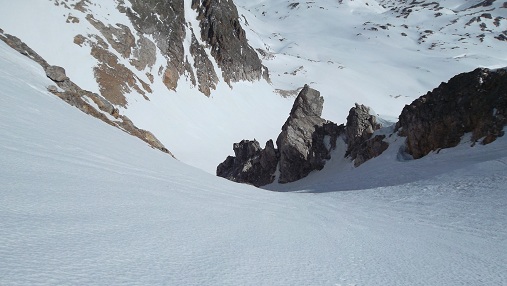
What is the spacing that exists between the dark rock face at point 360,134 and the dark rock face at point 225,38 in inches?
930

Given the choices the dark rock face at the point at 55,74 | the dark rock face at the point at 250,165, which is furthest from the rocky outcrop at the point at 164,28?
the dark rock face at the point at 55,74

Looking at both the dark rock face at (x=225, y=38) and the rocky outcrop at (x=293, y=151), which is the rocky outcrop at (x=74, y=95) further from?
the dark rock face at (x=225, y=38)

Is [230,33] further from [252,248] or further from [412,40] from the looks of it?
[412,40]

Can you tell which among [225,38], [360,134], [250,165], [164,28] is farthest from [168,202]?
[225,38]

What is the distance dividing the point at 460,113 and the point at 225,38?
39.2 meters

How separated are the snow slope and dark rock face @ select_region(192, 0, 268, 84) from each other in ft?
139

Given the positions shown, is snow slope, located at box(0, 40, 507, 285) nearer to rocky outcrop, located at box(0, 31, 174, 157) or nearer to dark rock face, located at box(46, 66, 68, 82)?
rocky outcrop, located at box(0, 31, 174, 157)

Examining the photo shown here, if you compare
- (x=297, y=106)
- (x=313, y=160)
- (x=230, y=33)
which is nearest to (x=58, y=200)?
(x=313, y=160)

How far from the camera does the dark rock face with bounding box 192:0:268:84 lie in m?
49.8

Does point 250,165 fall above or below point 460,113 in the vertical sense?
below

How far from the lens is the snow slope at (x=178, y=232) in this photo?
275 cm

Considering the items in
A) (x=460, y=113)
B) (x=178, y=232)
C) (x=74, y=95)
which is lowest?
(x=178, y=232)

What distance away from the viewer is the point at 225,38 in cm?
5147

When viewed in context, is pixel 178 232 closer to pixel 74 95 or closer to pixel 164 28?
pixel 74 95
